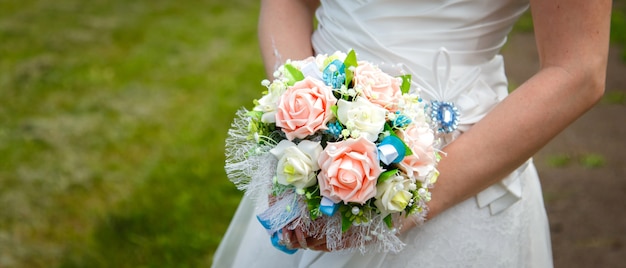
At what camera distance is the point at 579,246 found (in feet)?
13.4

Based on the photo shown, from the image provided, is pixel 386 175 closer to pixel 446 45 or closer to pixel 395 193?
pixel 395 193

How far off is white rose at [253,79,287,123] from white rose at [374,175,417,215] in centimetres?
28

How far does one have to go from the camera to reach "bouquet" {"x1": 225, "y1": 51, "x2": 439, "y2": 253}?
142cm

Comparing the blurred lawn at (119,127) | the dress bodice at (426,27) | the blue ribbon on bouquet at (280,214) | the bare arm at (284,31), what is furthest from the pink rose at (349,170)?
the blurred lawn at (119,127)

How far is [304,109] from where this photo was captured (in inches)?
55.9

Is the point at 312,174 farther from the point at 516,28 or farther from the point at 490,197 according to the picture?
the point at 516,28

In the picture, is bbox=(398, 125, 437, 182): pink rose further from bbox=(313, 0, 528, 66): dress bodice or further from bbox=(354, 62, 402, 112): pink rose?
bbox=(313, 0, 528, 66): dress bodice

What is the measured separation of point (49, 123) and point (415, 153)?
4.75 metres

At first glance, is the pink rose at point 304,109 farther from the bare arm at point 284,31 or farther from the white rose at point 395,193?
the bare arm at point 284,31

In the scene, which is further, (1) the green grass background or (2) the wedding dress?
(1) the green grass background

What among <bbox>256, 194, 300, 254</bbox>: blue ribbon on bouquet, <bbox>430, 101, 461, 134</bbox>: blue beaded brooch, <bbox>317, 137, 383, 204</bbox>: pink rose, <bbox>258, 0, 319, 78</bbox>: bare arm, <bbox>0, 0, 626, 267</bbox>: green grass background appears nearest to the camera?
<bbox>317, 137, 383, 204</bbox>: pink rose

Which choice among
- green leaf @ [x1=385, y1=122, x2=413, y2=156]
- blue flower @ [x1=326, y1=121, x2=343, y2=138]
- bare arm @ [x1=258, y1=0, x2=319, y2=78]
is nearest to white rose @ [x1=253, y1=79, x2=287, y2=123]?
blue flower @ [x1=326, y1=121, x2=343, y2=138]

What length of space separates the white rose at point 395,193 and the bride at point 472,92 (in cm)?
21

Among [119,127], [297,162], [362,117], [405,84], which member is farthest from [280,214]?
[119,127]
